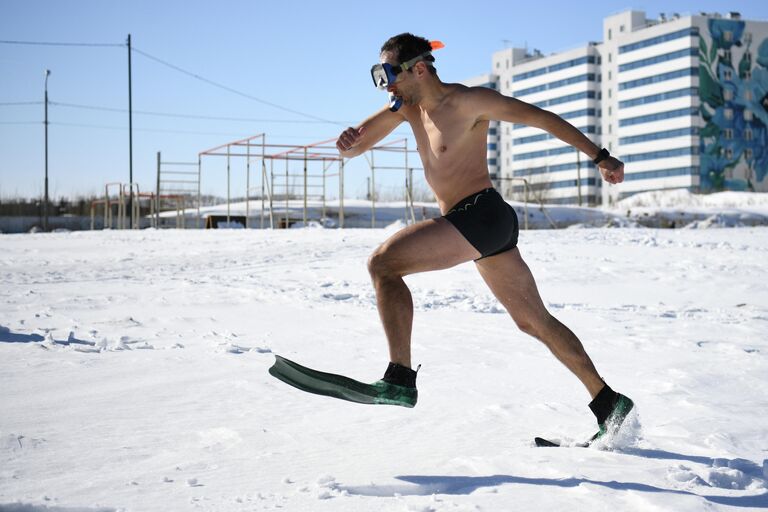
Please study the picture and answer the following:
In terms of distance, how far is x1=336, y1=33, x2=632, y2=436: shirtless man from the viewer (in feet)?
11.9

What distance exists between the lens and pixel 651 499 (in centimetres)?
292

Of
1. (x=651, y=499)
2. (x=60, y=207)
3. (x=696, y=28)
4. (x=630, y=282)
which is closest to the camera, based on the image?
(x=651, y=499)

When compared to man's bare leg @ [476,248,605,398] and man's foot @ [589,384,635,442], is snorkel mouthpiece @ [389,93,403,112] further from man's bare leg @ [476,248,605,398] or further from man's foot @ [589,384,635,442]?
man's foot @ [589,384,635,442]

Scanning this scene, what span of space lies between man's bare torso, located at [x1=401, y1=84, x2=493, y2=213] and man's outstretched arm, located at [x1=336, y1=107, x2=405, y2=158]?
0.98 ft

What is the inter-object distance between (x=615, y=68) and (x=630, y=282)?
330 ft

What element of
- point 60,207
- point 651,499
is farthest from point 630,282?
point 60,207

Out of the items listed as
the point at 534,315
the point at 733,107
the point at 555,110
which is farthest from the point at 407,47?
the point at 555,110

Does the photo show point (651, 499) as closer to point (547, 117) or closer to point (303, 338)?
point (547, 117)

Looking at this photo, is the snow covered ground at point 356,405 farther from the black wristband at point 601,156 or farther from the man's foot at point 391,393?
→ the black wristband at point 601,156

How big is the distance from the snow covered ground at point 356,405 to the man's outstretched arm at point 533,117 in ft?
3.68

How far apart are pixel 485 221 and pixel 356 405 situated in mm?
1443

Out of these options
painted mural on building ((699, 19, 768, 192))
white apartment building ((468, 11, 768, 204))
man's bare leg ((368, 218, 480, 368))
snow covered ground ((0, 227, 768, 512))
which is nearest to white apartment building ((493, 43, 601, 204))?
white apartment building ((468, 11, 768, 204))

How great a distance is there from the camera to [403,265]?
11.9 feet

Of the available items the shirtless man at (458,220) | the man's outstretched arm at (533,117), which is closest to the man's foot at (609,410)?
the shirtless man at (458,220)
